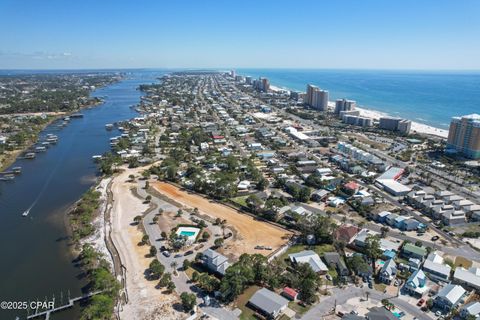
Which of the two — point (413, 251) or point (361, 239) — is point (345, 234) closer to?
point (361, 239)

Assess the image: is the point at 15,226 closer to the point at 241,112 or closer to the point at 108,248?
the point at 108,248

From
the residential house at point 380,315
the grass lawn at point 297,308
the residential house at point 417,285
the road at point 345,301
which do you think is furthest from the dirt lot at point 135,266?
the residential house at point 417,285

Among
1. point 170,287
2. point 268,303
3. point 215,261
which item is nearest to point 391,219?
point 268,303

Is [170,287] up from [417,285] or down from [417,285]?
down

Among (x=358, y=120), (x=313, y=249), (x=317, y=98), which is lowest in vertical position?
(x=313, y=249)

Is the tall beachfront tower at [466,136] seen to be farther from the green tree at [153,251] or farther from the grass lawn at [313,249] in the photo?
the green tree at [153,251]

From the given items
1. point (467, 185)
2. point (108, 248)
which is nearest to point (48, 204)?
point (108, 248)

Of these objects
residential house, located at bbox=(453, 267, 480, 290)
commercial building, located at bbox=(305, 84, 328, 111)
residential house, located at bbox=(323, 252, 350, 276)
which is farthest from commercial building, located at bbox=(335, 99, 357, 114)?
residential house, located at bbox=(323, 252, 350, 276)
